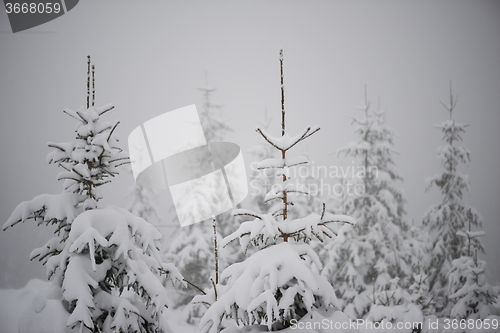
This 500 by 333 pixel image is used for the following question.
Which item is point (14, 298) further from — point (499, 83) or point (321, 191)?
point (499, 83)

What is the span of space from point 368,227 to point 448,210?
432 centimetres

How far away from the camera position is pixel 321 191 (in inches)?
900

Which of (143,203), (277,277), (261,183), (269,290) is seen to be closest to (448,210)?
(261,183)

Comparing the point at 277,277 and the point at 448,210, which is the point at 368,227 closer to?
the point at 448,210

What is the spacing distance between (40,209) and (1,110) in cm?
7450

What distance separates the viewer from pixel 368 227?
17.3 meters

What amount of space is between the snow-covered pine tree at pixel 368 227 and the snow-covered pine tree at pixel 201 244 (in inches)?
268

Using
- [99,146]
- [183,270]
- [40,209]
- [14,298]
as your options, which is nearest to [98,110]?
[99,146]

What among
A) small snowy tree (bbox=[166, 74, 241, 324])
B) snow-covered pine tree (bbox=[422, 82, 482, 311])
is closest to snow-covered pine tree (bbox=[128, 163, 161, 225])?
small snowy tree (bbox=[166, 74, 241, 324])

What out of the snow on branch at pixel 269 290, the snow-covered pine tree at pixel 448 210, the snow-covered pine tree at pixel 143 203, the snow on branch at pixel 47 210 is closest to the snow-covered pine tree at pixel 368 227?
the snow-covered pine tree at pixel 448 210

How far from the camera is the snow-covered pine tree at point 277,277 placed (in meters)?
3.45

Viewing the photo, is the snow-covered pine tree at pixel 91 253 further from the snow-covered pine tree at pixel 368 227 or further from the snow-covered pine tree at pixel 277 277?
the snow-covered pine tree at pixel 368 227

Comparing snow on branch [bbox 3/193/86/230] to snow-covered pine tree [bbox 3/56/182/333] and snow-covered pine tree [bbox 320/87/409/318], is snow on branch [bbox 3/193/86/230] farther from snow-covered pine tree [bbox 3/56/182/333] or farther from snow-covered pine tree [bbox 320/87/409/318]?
snow-covered pine tree [bbox 320/87/409/318]

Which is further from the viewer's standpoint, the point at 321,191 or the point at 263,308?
the point at 321,191
